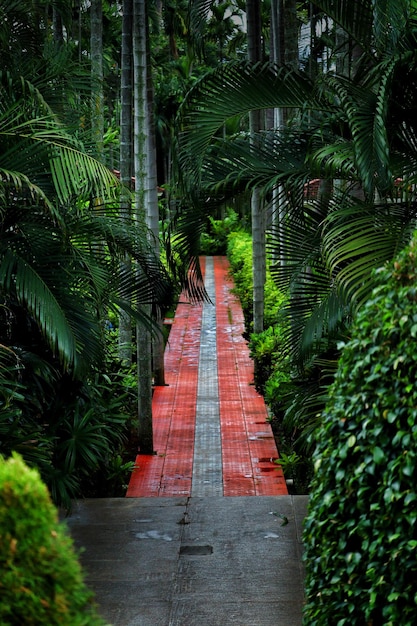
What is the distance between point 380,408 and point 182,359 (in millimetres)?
10018

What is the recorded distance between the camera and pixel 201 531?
633 cm

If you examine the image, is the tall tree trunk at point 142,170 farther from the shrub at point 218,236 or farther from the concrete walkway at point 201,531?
the shrub at point 218,236

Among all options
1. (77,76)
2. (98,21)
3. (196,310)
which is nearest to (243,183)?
(77,76)

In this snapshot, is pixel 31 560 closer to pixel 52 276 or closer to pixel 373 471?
pixel 373 471

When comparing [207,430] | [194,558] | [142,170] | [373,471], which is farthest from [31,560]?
[207,430]

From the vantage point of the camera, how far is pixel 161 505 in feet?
22.7

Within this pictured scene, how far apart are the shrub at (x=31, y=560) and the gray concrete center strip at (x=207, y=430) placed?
15.7 feet

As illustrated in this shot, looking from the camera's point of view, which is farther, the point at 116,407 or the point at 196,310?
the point at 196,310

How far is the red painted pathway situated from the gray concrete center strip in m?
0.06

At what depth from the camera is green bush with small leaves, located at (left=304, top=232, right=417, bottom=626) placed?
3436 millimetres

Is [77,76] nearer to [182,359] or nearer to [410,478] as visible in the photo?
[410,478]

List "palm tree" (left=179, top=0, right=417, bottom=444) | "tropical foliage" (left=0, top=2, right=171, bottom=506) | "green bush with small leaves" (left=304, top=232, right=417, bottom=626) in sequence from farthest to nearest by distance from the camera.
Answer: "tropical foliage" (left=0, top=2, right=171, bottom=506) → "palm tree" (left=179, top=0, right=417, bottom=444) → "green bush with small leaves" (left=304, top=232, right=417, bottom=626)

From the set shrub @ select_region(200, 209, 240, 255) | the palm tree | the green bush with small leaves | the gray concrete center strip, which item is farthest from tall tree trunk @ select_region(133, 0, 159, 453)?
shrub @ select_region(200, 209, 240, 255)

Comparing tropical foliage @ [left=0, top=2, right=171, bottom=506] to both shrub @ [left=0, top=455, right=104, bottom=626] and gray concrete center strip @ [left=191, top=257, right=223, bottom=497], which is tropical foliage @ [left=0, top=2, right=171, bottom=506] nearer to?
gray concrete center strip @ [left=191, top=257, right=223, bottom=497]
